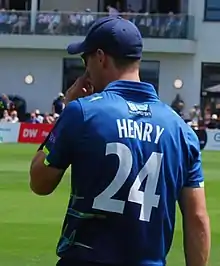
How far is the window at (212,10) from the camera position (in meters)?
44.1

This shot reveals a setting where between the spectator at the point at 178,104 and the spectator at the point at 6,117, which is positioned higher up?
the spectator at the point at 178,104

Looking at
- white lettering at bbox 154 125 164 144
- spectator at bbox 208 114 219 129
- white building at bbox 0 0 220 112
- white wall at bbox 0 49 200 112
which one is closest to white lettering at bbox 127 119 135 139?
white lettering at bbox 154 125 164 144

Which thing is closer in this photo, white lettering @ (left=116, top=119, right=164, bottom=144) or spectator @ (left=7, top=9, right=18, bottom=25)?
white lettering @ (left=116, top=119, right=164, bottom=144)

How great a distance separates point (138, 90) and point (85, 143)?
34cm

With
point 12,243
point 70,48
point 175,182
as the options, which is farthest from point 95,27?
point 12,243

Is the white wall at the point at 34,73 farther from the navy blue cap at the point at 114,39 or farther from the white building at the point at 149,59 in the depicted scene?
the navy blue cap at the point at 114,39

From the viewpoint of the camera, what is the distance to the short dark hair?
3.93 m

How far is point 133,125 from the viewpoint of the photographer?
386 cm

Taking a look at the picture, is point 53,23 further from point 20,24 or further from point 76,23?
point 20,24

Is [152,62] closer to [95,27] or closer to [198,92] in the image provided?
[198,92]

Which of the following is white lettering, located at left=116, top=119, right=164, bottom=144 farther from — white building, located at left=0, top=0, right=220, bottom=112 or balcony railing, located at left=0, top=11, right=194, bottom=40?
white building, located at left=0, top=0, right=220, bottom=112

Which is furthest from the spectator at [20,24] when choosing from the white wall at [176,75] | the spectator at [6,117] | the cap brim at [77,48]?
the cap brim at [77,48]

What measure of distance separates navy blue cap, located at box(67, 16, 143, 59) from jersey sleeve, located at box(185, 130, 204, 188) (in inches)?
17.0

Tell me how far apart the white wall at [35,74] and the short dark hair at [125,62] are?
133 ft
